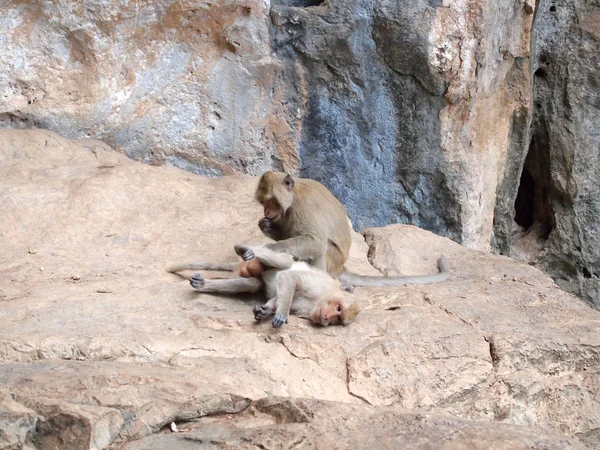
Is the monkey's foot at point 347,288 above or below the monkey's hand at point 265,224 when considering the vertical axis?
below

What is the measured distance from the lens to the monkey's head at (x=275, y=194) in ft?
18.7

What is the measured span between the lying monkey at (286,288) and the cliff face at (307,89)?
244cm

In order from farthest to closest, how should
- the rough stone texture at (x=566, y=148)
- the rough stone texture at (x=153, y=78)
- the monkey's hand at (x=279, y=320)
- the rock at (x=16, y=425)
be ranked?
the rough stone texture at (x=566, y=148)
the rough stone texture at (x=153, y=78)
the monkey's hand at (x=279, y=320)
the rock at (x=16, y=425)

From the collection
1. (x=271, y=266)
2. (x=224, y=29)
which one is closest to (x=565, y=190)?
(x=224, y=29)

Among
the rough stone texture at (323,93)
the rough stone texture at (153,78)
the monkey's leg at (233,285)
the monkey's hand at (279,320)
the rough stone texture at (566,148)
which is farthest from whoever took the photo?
the rough stone texture at (566,148)

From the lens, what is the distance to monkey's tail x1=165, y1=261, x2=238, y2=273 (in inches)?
225

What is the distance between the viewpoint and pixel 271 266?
5.39m

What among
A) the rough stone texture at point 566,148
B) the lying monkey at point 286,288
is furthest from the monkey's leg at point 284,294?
the rough stone texture at point 566,148

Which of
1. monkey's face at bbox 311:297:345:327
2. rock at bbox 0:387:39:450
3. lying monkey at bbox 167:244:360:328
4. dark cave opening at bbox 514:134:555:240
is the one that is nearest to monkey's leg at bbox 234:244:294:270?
lying monkey at bbox 167:244:360:328

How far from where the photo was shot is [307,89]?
26.6 feet

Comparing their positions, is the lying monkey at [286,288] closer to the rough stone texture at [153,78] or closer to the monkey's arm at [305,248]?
the monkey's arm at [305,248]

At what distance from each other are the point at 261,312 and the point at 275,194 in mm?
1108

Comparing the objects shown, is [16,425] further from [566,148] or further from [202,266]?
[566,148]

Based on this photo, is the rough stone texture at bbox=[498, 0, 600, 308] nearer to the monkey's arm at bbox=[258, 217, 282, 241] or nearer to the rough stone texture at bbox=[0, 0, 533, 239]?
the rough stone texture at bbox=[0, 0, 533, 239]
